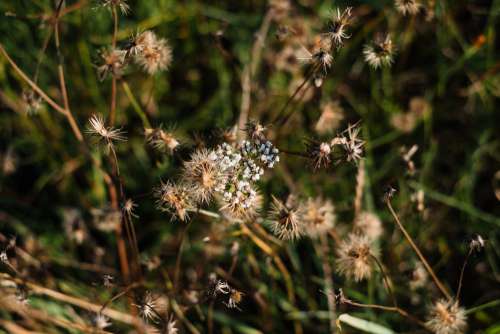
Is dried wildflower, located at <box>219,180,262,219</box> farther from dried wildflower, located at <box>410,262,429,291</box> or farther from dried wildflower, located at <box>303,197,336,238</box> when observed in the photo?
dried wildflower, located at <box>410,262,429,291</box>

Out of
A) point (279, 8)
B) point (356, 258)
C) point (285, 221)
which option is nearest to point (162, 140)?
point (285, 221)

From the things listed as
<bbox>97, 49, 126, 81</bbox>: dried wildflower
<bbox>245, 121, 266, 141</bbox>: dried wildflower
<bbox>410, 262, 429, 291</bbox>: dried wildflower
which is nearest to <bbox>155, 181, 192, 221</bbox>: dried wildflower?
<bbox>245, 121, 266, 141</bbox>: dried wildflower

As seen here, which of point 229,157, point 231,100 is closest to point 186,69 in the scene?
point 231,100

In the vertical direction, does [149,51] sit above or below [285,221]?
above

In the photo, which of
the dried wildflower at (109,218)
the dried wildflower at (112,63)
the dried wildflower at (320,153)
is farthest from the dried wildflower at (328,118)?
the dried wildflower at (109,218)

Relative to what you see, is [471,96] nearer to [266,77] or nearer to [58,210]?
[266,77]

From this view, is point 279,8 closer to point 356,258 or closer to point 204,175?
point 204,175
